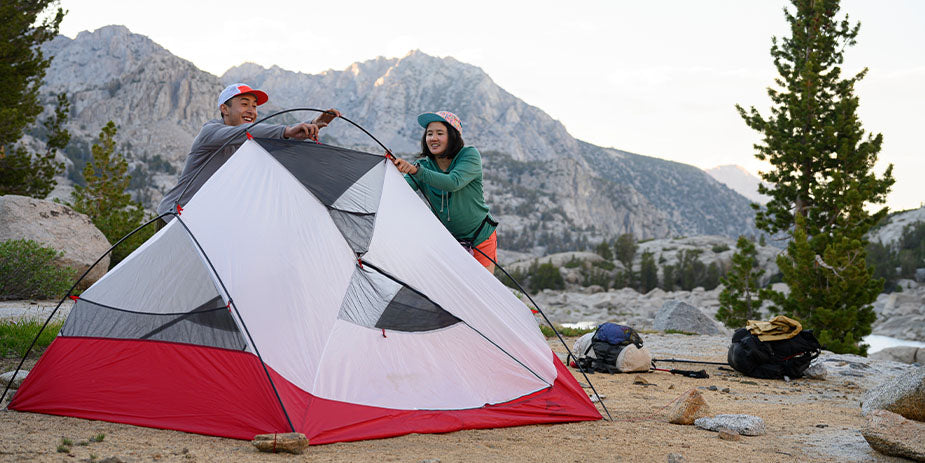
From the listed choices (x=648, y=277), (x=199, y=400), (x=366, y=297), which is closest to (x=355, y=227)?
(x=366, y=297)

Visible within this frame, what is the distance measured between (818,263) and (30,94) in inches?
889

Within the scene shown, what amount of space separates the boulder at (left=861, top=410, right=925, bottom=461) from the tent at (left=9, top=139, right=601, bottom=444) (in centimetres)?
196

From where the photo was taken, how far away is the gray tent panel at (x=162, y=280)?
471cm

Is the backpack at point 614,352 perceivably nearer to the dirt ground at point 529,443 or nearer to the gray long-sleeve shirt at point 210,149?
the dirt ground at point 529,443

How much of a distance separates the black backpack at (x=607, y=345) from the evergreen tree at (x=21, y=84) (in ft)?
55.0

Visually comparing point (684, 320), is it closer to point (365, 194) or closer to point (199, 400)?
point (365, 194)

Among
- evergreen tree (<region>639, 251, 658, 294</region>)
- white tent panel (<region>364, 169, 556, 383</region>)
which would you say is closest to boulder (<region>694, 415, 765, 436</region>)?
white tent panel (<region>364, 169, 556, 383</region>)

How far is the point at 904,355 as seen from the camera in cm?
1786

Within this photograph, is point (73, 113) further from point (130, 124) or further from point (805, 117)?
point (805, 117)

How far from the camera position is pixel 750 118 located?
71.5ft

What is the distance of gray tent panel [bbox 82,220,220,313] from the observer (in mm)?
Result: 4711

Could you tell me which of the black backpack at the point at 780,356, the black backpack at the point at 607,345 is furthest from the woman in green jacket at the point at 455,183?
the black backpack at the point at 780,356

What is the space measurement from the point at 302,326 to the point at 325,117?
201 centimetres

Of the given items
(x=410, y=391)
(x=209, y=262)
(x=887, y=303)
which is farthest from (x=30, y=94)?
(x=887, y=303)
